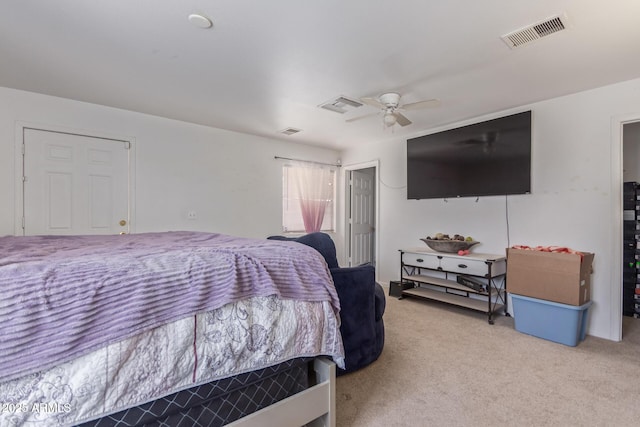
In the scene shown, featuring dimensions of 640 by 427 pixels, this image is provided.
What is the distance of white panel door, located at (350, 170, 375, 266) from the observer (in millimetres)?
5617

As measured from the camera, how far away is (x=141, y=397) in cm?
102

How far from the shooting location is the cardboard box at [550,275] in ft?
8.48

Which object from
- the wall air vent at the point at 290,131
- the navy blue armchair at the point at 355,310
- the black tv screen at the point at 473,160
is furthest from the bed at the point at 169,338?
the wall air vent at the point at 290,131

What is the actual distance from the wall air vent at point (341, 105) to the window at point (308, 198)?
5.62 ft

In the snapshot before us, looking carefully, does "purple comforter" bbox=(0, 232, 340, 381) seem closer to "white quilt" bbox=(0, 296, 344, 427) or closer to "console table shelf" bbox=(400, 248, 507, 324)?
"white quilt" bbox=(0, 296, 344, 427)

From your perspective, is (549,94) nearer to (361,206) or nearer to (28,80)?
(361,206)

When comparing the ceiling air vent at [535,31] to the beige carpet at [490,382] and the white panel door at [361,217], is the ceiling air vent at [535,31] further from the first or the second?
the white panel door at [361,217]

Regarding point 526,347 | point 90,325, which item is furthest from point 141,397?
point 526,347

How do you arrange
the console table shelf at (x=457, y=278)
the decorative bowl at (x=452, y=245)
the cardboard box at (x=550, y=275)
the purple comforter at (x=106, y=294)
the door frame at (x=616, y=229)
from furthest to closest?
the decorative bowl at (x=452, y=245) < the console table shelf at (x=457, y=278) < the door frame at (x=616, y=229) < the cardboard box at (x=550, y=275) < the purple comforter at (x=106, y=294)

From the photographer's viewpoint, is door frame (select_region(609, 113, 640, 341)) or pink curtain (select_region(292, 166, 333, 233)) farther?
pink curtain (select_region(292, 166, 333, 233))

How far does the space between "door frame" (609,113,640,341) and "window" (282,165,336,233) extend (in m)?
3.70

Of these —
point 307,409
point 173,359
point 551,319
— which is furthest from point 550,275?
point 173,359

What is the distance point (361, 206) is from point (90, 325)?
5.08m

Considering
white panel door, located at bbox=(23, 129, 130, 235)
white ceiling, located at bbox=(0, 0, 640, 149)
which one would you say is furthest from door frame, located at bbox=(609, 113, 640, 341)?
white panel door, located at bbox=(23, 129, 130, 235)
